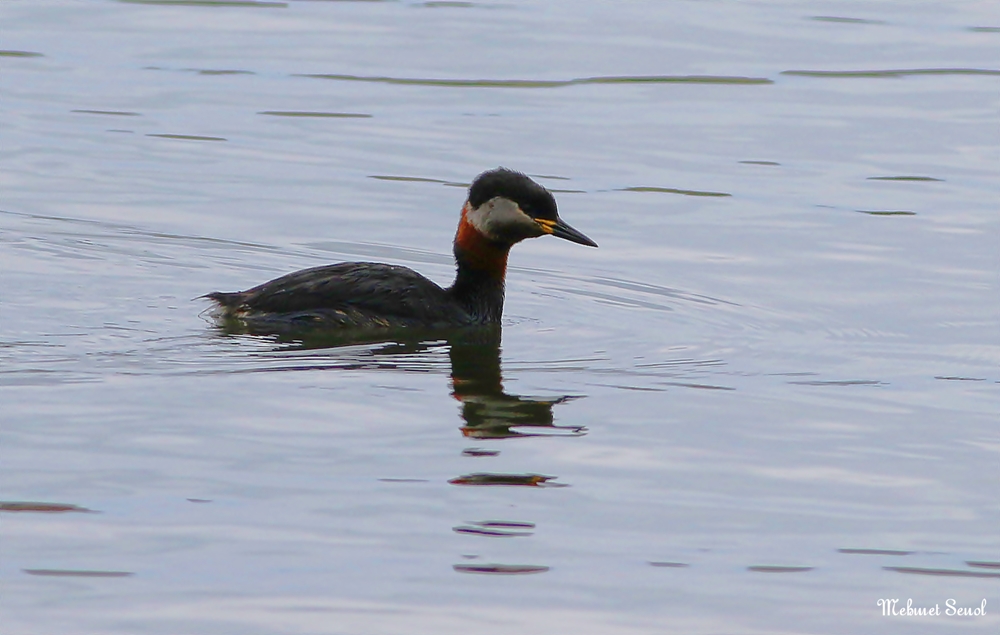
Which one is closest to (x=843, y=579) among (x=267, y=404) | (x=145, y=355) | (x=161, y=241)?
(x=267, y=404)

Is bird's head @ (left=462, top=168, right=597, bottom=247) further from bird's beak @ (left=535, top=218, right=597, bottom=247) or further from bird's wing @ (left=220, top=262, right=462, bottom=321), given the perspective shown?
bird's wing @ (left=220, top=262, right=462, bottom=321)

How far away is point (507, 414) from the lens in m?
9.16

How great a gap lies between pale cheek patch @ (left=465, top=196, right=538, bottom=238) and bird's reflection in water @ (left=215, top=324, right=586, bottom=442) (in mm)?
636

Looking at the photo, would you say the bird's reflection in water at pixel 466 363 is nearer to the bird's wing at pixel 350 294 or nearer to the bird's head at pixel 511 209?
the bird's wing at pixel 350 294

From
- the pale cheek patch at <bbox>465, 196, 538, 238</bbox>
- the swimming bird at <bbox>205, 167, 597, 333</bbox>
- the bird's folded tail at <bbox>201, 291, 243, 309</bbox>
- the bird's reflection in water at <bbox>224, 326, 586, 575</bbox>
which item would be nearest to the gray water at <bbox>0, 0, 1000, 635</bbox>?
the bird's reflection in water at <bbox>224, 326, 586, 575</bbox>

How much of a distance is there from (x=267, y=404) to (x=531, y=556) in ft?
7.41

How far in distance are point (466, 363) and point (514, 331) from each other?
3.07ft

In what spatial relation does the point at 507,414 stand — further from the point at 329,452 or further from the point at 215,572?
the point at 215,572

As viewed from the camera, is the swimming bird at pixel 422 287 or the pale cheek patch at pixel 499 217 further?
the pale cheek patch at pixel 499 217

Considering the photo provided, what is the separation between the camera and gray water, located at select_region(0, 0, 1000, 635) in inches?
276

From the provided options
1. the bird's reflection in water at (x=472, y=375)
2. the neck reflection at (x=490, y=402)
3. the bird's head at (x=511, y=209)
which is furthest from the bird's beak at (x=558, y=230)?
the neck reflection at (x=490, y=402)

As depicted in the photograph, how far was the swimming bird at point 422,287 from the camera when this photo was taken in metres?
10.7

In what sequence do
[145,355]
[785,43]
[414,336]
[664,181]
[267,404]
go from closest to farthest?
[267,404] → [145,355] → [414,336] → [664,181] → [785,43]

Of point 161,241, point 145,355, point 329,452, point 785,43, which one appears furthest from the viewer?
point 785,43
